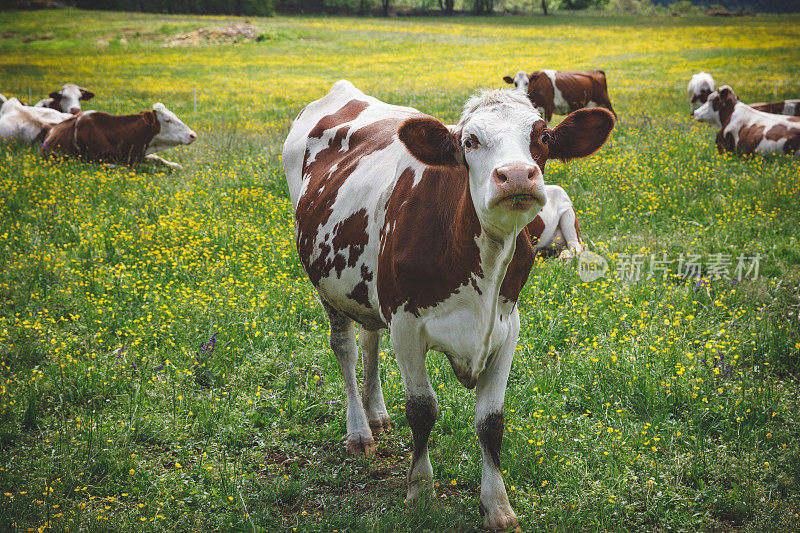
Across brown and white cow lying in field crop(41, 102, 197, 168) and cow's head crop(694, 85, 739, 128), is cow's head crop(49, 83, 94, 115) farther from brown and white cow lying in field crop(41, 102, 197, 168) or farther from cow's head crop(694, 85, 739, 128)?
cow's head crop(694, 85, 739, 128)

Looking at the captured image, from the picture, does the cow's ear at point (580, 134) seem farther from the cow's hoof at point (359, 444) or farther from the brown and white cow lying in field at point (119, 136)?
the brown and white cow lying in field at point (119, 136)

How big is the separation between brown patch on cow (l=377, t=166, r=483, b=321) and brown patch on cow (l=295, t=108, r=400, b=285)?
61 cm

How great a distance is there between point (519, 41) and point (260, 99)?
3377 centimetres

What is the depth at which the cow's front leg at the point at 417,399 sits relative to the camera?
12.0 feet

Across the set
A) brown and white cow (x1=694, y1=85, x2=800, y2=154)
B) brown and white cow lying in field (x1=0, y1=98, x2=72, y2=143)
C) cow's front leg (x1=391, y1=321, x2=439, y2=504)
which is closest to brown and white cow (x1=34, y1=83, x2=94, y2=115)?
brown and white cow lying in field (x1=0, y1=98, x2=72, y2=143)

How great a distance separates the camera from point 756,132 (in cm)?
1162

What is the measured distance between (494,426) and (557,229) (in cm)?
472

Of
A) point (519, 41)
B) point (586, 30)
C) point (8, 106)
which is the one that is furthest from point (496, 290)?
point (586, 30)

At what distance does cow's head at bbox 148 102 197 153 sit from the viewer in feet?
41.8

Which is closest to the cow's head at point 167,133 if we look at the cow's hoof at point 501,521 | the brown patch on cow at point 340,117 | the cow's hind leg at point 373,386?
the brown patch on cow at point 340,117

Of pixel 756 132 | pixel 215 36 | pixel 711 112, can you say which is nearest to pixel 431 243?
pixel 756 132

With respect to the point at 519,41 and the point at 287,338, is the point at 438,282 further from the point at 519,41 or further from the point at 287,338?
the point at 519,41

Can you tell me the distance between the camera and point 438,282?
3402mm

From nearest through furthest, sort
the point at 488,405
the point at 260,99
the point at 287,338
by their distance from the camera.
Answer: the point at 488,405 → the point at 287,338 → the point at 260,99
